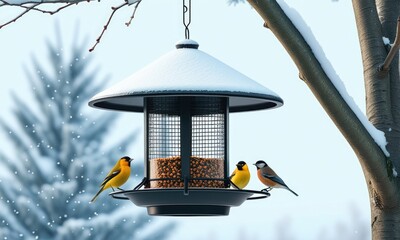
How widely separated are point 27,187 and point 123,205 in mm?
1879

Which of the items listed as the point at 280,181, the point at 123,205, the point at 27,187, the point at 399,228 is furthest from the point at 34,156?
the point at 399,228

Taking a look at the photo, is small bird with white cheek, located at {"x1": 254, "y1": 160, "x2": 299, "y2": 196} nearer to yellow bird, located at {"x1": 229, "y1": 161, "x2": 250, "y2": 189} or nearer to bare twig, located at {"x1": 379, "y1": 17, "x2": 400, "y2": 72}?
yellow bird, located at {"x1": 229, "y1": 161, "x2": 250, "y2": 189}

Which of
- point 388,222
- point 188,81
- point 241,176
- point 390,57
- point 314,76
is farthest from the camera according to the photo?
point 241,176

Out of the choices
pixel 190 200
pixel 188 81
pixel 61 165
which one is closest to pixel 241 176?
pixel 190 200

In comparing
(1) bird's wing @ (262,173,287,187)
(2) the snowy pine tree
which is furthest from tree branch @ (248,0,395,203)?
(2) the snowy pine tree

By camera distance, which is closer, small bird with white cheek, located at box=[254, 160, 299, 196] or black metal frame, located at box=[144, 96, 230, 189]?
black metal frame, located at box=[144, 96, 230, 189]

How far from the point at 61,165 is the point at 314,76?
1229cm

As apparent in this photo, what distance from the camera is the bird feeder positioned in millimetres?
4707

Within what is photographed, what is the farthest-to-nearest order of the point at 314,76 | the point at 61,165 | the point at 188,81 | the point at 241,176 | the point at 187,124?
the point at 61,165
the point at 241,176
the point at 187,124
the point at 188,81
the point at 314,76

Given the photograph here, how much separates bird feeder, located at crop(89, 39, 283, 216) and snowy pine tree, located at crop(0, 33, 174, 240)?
10.4 m

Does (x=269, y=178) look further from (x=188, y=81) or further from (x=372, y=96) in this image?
(x=188, y=81)

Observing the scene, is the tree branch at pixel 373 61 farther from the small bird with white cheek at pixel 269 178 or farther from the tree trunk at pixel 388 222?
the small bird with white cheek at pixel 269 178

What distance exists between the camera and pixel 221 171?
17.1ft

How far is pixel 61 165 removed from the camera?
624 inches
